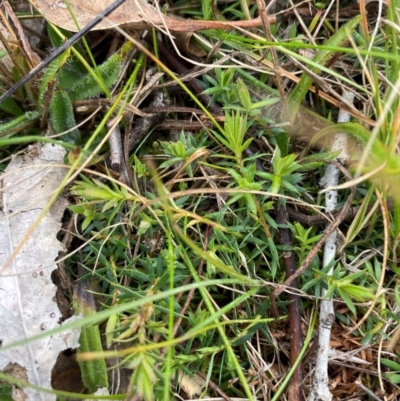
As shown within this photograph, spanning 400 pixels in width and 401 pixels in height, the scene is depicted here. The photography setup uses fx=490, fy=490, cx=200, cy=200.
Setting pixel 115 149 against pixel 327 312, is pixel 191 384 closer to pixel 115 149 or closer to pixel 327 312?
pixel 327 312

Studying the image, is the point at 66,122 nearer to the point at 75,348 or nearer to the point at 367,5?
the point at 75,348

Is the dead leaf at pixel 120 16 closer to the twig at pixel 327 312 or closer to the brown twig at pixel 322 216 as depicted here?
the twig at pixel 327 312

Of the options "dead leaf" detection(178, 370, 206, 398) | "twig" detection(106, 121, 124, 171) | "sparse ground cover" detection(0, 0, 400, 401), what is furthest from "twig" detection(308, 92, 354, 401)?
"twig" detection(106, 121, 124, 171)

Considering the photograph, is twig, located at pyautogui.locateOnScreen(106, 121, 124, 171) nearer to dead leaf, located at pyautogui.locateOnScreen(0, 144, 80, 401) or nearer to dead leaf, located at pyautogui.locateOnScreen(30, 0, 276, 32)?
dead leaf, located at pyautogui.locateOnScreen(0, 144, 80, 401)

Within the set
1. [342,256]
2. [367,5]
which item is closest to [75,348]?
[342,256]

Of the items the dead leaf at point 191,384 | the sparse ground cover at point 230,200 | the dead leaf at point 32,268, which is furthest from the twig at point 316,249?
the dead leaf at point 32,268

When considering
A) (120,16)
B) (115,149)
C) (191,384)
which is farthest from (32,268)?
(120,16)
